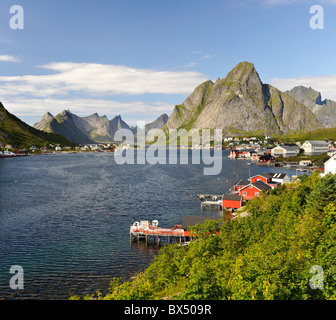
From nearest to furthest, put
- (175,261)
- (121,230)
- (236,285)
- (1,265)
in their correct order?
1. (236,285)
2. (175,261)
3. (1,265)
4. (121,230)

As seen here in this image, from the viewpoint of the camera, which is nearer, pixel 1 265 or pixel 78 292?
pixel 78 292

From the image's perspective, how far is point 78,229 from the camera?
55094 millimetres

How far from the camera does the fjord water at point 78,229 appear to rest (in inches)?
1449

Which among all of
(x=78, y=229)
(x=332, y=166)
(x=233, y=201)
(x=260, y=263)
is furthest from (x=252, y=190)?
(x=260, y=263)

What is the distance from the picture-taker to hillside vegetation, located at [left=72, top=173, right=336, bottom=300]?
17.8 m

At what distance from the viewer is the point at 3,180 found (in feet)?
377

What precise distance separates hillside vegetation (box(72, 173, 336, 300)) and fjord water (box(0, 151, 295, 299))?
36.2ft

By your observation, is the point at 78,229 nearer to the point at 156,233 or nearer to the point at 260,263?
the point at 156,233

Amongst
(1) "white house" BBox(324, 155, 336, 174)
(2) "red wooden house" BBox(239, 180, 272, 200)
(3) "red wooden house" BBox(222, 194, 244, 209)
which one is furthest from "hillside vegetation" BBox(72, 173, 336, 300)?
(2) "red wooden house" BBox(239, 180, 272, 200)

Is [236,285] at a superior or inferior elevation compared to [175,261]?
superior

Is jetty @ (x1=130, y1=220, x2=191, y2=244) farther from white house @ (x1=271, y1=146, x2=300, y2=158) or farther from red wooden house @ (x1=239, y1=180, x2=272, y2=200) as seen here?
white house @ (x1=271, y1=146, x2=300, y2=158)

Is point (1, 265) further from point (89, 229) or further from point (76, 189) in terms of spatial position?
point (76, 189)

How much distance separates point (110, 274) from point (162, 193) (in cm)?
5262
